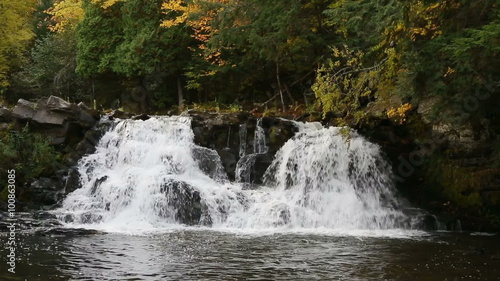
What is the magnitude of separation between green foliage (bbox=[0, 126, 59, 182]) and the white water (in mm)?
1097

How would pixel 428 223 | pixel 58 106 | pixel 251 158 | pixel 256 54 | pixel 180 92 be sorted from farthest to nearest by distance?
1. pixel 180 92
2. pixel 256 54
3. pixel 58 106
4. pixel 251 158
5. pixel 428 223

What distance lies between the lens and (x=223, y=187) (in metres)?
15.3

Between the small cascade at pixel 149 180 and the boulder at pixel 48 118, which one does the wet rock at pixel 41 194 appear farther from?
the boulder at pixel 48 118

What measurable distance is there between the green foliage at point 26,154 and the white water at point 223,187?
43.2 inches

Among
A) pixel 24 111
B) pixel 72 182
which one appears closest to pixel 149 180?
pixel 72 182

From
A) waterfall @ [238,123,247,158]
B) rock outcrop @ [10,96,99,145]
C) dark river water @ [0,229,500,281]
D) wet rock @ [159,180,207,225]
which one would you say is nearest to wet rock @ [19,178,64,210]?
rock outcrop @ [10,96,99,145]

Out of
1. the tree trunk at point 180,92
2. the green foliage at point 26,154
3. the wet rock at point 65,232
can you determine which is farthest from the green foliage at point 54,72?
the wet rock at point 65,232

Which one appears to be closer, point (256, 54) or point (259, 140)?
point (259, 140)

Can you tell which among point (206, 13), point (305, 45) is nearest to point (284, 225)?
point (305, 45)

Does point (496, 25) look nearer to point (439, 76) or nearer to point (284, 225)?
point (439, 76)

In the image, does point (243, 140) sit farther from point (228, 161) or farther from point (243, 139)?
point (228, 161)

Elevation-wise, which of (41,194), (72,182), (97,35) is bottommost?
(41,194)

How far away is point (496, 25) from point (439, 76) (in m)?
1.95

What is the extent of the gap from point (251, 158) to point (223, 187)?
1870 mm
